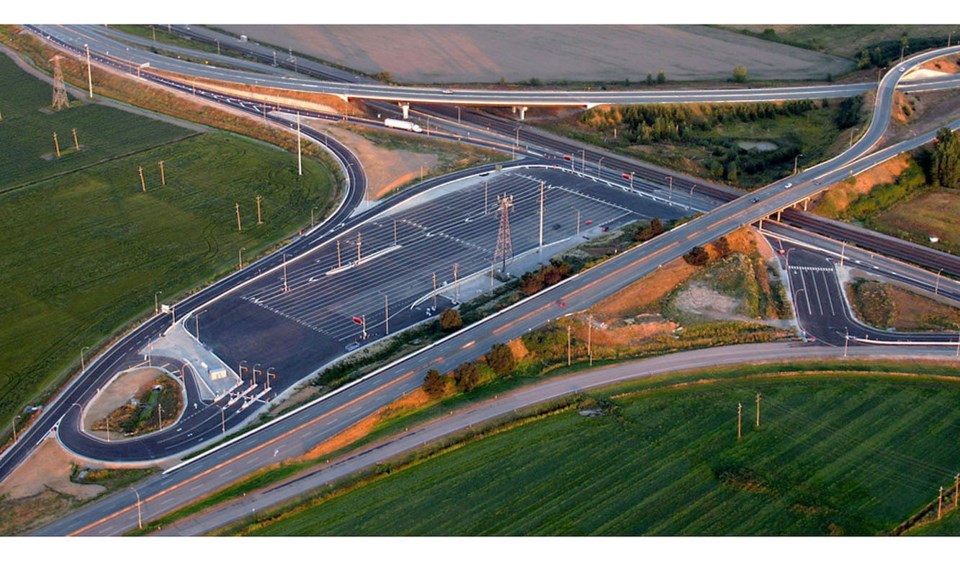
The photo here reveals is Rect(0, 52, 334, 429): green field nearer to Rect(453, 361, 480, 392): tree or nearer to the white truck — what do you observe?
the white truck

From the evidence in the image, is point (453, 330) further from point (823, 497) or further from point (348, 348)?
point (823, 497)

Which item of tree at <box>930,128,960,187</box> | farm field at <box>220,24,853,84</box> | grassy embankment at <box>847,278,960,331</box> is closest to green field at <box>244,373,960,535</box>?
grassy embankment at <box>847,278,960,331</box>

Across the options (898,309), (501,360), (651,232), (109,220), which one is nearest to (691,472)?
(501,360)

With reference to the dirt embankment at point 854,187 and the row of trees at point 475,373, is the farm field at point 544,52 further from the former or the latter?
the row of trees at point 475,373

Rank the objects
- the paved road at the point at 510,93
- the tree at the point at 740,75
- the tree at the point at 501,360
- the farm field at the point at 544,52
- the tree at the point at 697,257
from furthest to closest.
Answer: the farm field at the point at 544,52 < the tree at the point at 740,75 < the paved road at the point at 510,93 < the tree at the point at 697,257 < the tree at the point at 501,360

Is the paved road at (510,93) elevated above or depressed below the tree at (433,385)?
above

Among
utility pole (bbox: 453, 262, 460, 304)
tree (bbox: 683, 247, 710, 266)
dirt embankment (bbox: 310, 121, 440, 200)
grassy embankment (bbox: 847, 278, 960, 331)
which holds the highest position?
dirt embankment (bbox: 310, 121, 440, 200)

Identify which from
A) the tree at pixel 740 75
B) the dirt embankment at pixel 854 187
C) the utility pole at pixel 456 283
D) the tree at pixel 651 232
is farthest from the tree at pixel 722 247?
the tree at pixel 740 75
